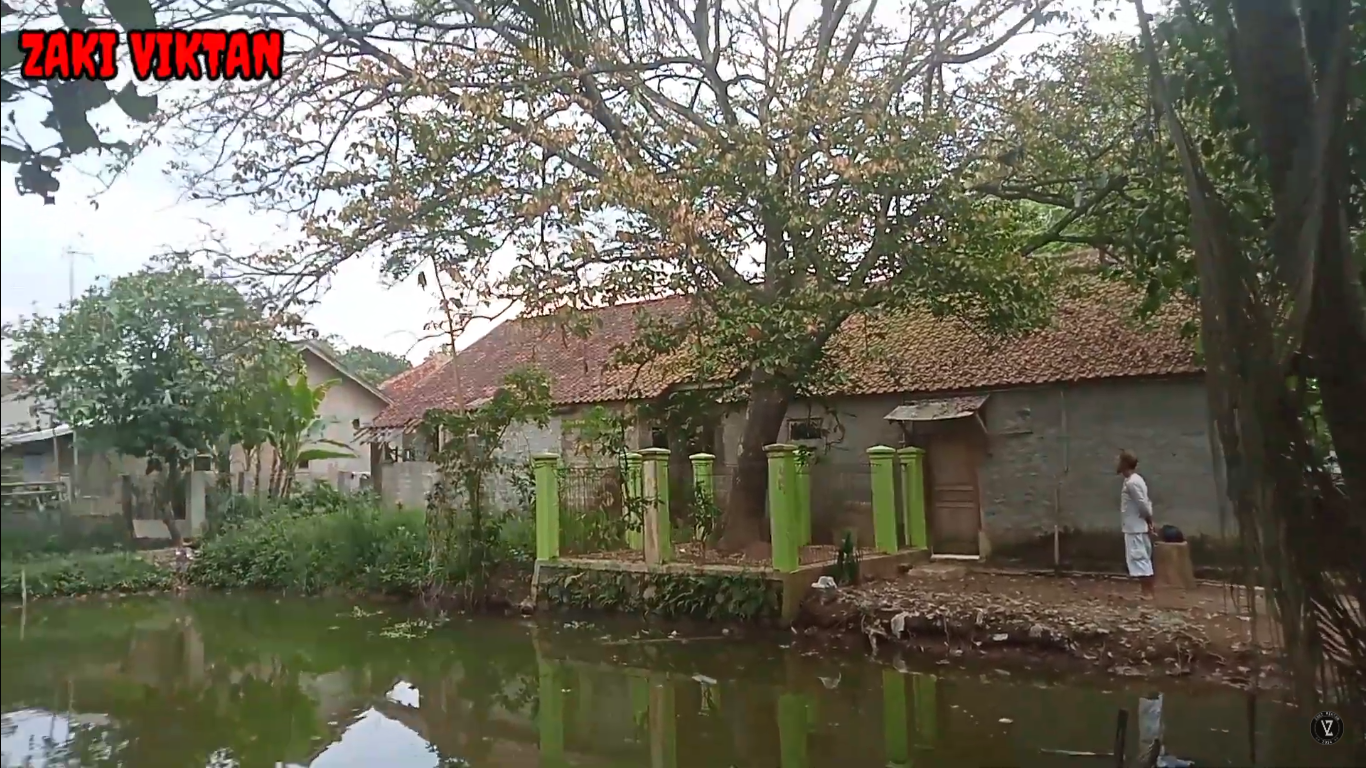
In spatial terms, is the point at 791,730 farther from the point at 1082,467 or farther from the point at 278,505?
the point at 1082,467

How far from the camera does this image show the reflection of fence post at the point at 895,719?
531 cm

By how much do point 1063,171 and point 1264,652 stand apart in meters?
6.44

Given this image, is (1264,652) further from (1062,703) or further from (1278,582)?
(1062,703)

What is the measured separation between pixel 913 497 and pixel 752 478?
6.08 feet

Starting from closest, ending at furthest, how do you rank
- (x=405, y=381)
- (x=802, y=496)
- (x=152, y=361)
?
(x=152, y=361)
(x=802, y=496)
(x=405, y=381)

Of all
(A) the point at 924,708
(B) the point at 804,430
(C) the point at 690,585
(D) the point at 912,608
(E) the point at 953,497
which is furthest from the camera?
(B) the point at 804,430

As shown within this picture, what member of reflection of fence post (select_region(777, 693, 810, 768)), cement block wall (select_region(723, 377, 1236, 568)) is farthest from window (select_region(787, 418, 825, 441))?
reflection of fence post (select_region(777, 693, 810, 768))

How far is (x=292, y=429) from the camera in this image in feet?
26.8

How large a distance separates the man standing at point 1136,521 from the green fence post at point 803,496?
2768 millimetres

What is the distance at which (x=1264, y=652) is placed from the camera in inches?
138

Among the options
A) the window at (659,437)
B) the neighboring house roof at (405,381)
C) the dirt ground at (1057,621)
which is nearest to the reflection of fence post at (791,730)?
the dirt ground at (1057,621)

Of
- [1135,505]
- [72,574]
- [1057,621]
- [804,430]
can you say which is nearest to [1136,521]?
[1135,505]

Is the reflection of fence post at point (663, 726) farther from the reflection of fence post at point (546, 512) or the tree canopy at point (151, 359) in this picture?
the reflection of fence post at point (546, 512)

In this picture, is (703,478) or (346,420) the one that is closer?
(703,478)
